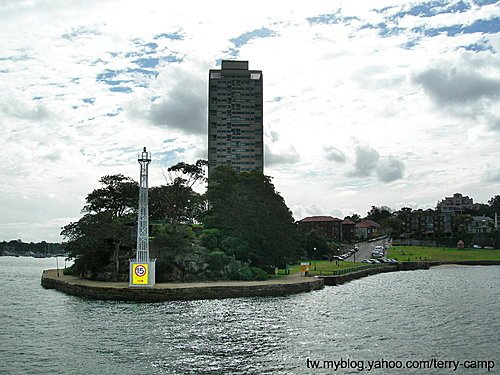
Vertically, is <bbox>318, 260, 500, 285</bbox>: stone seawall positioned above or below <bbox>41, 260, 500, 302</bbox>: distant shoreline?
below

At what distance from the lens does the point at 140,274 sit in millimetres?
53844

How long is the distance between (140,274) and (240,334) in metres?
23.4

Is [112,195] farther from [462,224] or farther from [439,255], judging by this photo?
[462,224]

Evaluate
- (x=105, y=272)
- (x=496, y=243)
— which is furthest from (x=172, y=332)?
(x=496, y=243)

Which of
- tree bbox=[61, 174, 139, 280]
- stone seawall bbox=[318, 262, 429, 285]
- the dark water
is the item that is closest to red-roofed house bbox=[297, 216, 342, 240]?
stone seawall bbox=[318, 262, 429, 285]

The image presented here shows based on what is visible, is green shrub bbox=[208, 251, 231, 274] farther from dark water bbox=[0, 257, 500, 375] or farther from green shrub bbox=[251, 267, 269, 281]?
dark water bbox=[0, 257, 500, 375]

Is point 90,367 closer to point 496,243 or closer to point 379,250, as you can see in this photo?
point 379,250

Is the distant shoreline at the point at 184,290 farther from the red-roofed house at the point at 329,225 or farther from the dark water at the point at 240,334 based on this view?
the red-roofed house at the point at 329,225

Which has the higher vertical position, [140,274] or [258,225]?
[258,225]

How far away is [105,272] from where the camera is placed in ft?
209

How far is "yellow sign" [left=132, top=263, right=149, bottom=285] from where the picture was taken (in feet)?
176

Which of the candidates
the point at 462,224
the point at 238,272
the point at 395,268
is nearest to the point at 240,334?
Answer: the point at 238,272

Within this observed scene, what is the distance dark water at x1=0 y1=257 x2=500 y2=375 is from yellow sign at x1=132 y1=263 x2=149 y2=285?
5041mm

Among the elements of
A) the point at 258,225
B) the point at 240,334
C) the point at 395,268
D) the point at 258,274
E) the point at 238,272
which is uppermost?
the point at 258,225
